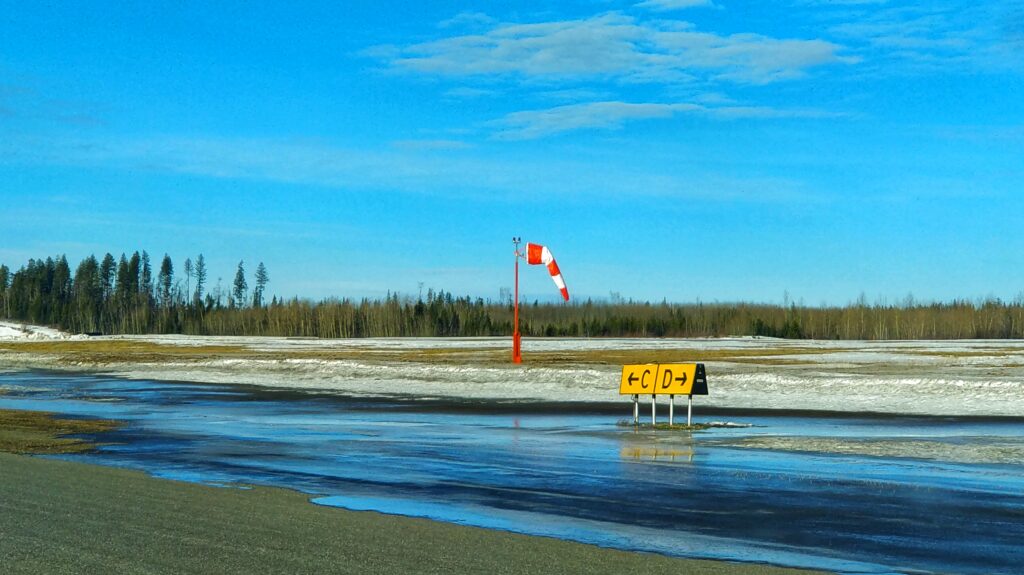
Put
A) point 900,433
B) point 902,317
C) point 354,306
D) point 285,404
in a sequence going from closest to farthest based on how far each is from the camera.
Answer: point 900,433
point 285,404
point 902,317
point 354,306

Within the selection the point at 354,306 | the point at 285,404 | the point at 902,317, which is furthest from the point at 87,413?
the point at 354,306

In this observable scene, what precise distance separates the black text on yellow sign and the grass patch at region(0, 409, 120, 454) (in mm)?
10501

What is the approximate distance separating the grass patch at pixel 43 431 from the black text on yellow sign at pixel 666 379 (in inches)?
413

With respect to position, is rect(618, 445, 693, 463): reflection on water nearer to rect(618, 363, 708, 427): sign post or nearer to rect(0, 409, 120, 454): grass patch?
rect(618, 363, 708, 427): sign post

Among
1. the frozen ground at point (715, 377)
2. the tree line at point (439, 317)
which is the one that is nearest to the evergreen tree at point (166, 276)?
the tree line at point (439, 317)

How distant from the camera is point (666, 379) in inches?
878

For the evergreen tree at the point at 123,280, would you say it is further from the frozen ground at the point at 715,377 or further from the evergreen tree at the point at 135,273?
the frozen ground at the point at 715,377

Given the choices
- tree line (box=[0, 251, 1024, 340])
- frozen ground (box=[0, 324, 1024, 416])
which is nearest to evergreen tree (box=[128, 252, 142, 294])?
tree line (box=[0, 251, 1024, 340])

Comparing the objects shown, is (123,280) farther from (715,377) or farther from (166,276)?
(715,377)

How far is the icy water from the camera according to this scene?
32.9 feet

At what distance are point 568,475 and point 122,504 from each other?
5.99 m

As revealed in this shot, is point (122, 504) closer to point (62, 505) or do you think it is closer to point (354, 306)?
point (62, 505)

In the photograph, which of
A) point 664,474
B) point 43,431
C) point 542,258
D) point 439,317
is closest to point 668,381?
point 664,474

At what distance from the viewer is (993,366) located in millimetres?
42000
